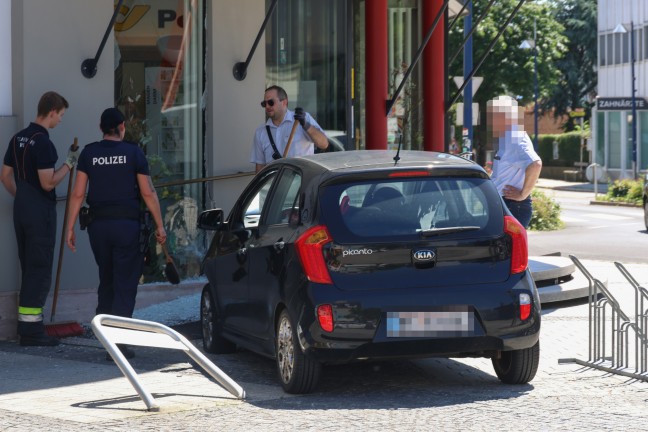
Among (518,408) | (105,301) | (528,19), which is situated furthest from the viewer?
(528,19)

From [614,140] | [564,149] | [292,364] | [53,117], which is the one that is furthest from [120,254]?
[564,149]

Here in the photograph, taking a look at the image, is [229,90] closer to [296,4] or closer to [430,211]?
[296,4]

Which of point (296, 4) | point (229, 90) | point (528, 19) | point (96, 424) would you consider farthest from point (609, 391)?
point (528, 19)

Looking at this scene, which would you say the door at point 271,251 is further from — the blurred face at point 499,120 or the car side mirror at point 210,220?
the blurred face at point 499,120

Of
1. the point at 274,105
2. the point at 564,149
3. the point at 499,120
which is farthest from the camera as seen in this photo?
the point at 564,149

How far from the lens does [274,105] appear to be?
1152 centimetres

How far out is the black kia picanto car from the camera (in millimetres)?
7578

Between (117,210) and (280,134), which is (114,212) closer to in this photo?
(117,210)

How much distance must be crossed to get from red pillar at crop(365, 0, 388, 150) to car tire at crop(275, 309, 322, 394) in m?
7.60

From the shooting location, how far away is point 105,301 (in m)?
9.72

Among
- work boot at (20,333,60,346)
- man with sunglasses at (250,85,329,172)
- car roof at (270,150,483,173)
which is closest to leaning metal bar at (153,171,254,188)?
man with sunglasses at (250,85,329,172)

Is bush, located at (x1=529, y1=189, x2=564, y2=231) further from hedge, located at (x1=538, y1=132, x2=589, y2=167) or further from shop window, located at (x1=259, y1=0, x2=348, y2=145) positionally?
hedge, located at (x1=538, y1=132, x2=589, y2=167)

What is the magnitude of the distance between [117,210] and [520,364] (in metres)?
3.31

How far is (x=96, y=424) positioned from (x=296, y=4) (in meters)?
8.68
